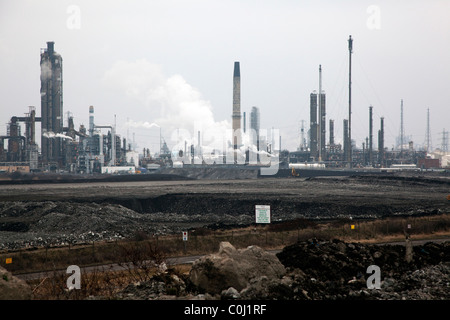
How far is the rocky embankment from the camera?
1728 cm

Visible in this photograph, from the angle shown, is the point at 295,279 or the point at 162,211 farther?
the point at 162,211

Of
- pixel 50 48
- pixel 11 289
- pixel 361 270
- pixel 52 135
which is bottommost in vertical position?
pixel 361 270

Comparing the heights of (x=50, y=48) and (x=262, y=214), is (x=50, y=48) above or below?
above

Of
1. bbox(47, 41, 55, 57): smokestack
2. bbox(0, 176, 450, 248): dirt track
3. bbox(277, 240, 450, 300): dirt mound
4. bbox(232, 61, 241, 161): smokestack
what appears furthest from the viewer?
bbox(232, 61, 241, 161): smokestack

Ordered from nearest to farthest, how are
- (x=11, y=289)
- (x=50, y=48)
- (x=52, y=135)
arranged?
1. (x=11, y=289)
2. (x=50, y=48)
3. (x=52, y=135)

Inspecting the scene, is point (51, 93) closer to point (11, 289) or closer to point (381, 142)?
point (381, 142)

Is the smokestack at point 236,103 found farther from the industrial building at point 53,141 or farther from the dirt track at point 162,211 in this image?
the dirt track at point 162,211

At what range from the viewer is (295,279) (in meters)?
18.9

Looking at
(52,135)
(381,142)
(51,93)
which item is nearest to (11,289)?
(51,93)

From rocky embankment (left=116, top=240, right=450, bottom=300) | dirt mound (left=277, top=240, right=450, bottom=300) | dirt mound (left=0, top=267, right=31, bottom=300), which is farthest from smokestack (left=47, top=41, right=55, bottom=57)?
dirt mound (left=0, top=267, right=31, bottom=300)

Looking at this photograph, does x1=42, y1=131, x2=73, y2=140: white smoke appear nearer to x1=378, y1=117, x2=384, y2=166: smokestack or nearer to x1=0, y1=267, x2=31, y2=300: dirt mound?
x1=378, y1=117, x2=384, y2=166: smokestack
